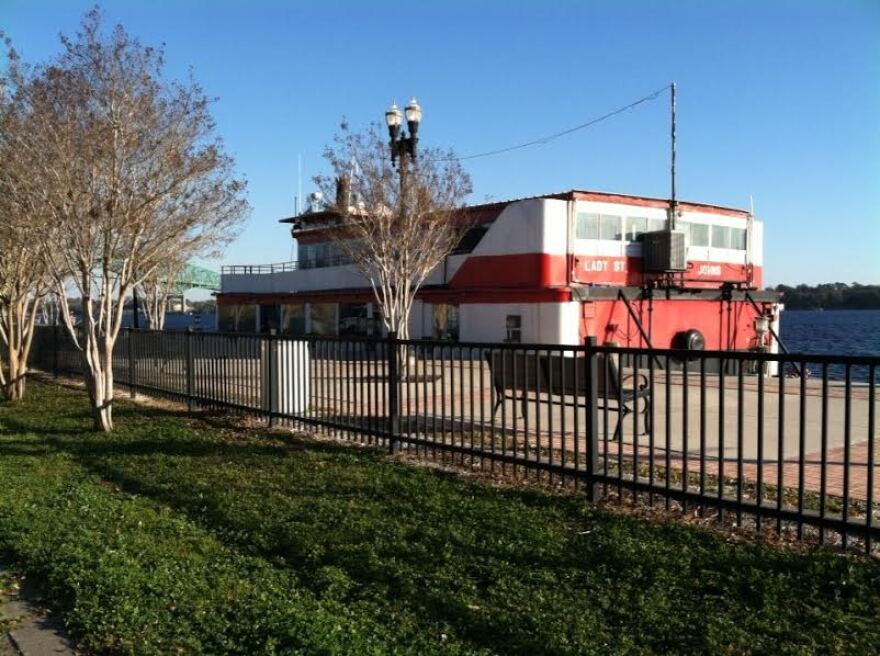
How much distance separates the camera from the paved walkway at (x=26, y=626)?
12.7 feet

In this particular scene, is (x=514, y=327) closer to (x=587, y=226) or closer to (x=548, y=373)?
(x=587, y=226)

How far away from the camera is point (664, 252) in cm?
2720

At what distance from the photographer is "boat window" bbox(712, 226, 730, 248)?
30906 mm

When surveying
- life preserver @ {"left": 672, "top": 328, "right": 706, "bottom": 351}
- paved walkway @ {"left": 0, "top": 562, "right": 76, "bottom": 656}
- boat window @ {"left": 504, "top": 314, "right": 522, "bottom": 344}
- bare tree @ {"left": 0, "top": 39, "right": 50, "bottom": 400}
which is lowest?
Result: paved walkway @ {"left": 0, "top": 562, "right": 76, "bottom": 656}

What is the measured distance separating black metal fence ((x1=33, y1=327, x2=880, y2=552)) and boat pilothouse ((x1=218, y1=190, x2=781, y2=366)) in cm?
1234

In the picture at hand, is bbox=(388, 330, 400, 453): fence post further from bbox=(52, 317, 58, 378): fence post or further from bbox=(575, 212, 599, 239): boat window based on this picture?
bbox=(575, 212, 599, 239): boat window

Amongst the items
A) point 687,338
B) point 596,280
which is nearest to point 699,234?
point 687,338

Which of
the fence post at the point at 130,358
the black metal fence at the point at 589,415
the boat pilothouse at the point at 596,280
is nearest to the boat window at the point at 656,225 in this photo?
the boat pilothouse at the point at 596,280

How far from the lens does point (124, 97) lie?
9.60 metres

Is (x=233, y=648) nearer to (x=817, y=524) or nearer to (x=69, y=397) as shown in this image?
(x=817, y=524)

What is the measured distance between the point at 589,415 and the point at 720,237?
2724 cm

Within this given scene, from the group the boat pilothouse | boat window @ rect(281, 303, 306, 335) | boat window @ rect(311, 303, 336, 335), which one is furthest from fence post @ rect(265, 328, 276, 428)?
boat window @ rect(281, 303, 306, 335)

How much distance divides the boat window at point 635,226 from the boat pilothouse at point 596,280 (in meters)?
0.05

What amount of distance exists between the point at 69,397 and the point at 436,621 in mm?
11683
